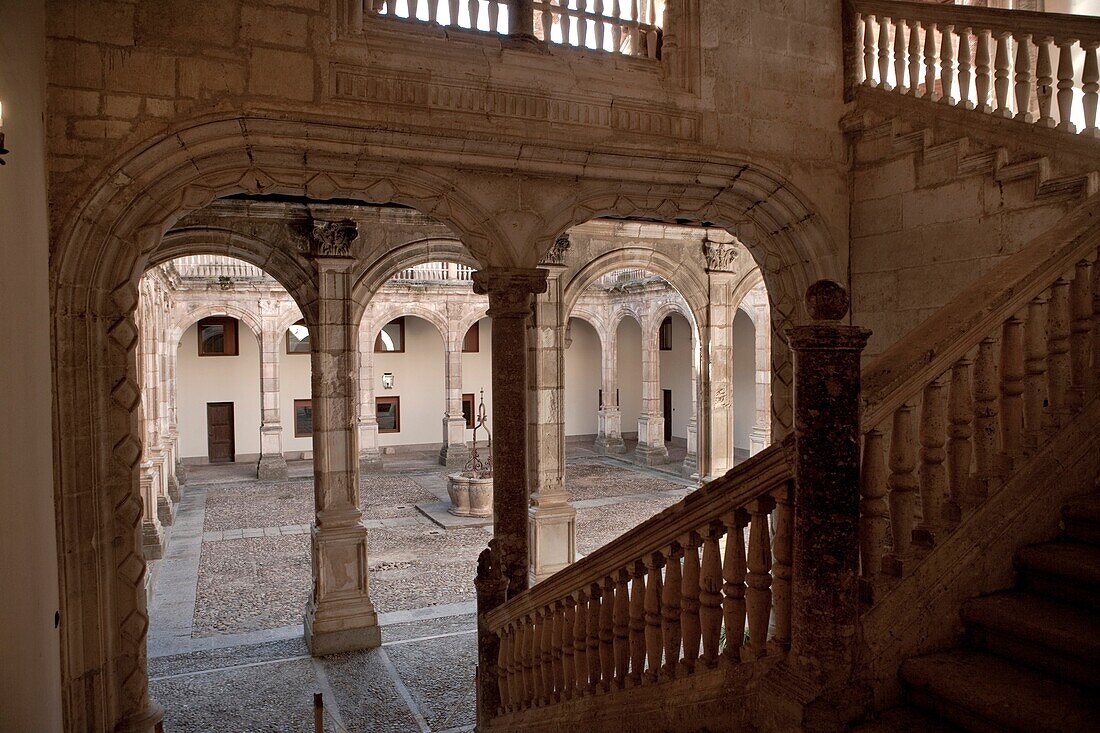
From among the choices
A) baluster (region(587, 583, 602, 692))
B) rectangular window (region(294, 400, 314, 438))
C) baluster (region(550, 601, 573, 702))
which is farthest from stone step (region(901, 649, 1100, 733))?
rectangular window (region(294, 400, 314, 438))

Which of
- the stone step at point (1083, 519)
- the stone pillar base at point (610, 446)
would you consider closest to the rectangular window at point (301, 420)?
the stone pillar base at point (610, 446)

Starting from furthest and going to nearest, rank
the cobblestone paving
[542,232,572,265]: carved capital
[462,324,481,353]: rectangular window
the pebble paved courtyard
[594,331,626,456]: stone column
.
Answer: [462,324,481,353]: rectangular window, [594,331,626,456]: stone column, [542,232,572,265]: carved capital, the cobblestone paving, the pebble paved courtyard

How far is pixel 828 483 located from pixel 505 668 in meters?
2.84

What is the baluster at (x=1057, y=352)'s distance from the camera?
252 cm

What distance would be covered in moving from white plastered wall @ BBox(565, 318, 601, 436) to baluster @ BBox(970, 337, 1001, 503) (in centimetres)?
1905

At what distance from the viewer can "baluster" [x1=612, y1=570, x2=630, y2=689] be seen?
3.02 meters

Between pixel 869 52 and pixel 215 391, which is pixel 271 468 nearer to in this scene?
pixel 215 391

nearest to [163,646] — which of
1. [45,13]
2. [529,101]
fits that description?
[45,13]

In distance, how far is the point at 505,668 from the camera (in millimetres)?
4258

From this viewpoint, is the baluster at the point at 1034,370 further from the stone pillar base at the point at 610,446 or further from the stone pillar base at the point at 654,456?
the stone pillar base at the point at 610,446

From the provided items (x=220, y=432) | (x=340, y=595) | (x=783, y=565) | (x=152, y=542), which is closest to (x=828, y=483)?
(x=783, y=565)

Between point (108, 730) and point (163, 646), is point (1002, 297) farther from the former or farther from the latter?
point (163, 646)

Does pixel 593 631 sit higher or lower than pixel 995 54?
lower

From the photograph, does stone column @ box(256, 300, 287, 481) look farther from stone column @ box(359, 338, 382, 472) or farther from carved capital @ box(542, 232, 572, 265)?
carved capital @ box(542, 232, 572, 265)
